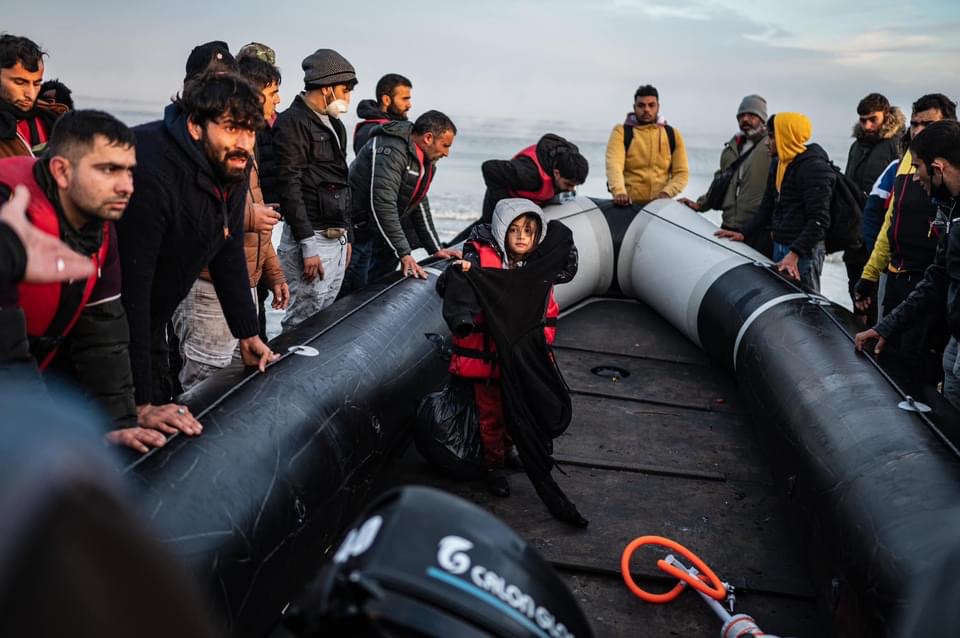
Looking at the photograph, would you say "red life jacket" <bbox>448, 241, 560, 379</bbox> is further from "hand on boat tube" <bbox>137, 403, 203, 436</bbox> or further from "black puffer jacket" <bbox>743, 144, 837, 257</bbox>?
"black puffer jacket" <bbox>743, 144, 837, 257</bbox>

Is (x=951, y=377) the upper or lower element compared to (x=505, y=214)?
lower

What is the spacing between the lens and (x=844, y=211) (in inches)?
190

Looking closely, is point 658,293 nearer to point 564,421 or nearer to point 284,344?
point 564,421

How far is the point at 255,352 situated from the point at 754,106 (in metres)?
4.24

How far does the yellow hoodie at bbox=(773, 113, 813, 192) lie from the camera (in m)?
4.77

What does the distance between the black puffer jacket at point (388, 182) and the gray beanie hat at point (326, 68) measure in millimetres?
393

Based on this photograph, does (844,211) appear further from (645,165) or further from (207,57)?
(207,57)

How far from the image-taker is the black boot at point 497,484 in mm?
3436

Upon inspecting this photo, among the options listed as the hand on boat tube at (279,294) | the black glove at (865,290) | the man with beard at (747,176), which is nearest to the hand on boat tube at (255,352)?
the hand on boat tube at (279,294)

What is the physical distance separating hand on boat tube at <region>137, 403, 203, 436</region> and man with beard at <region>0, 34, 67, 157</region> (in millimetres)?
1581

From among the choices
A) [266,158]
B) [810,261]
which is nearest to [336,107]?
[266,158]

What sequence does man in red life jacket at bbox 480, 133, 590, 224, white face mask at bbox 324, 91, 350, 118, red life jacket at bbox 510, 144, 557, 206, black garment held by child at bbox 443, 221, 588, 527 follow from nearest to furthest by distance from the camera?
black garment held by child at bbox 443, 221, 588, 527, white face mask at bbox 324, 91, 350, 118, man in red life jacket at bbox 480, 133, 590, 224, red life jacket at bbox 510, 144, 557, 206

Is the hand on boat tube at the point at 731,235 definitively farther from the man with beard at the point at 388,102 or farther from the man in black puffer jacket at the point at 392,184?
the man with beard at the point at 388,102

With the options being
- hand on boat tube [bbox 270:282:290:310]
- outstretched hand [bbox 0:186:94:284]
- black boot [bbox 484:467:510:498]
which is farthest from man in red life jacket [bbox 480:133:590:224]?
outstretched hand [bbox 0:186:94:284]
